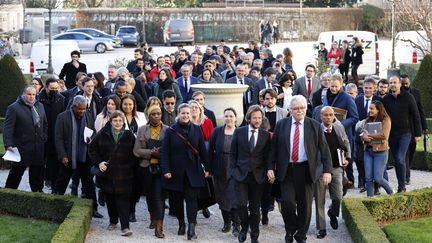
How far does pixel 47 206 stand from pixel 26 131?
1.32 m

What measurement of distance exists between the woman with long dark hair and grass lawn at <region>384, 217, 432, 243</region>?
0.91 meters

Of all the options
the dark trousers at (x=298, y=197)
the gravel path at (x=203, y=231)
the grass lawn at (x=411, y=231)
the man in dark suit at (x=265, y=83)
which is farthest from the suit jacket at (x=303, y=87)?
the dark trousers at (x=298, y=197)

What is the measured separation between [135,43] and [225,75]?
39.9m

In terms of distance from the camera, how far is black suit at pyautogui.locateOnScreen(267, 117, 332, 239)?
38.3 ft

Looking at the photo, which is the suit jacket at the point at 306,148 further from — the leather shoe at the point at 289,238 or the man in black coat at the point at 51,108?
the man in black coat at the point at 51,108

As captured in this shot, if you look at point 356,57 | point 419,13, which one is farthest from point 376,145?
point 356,57

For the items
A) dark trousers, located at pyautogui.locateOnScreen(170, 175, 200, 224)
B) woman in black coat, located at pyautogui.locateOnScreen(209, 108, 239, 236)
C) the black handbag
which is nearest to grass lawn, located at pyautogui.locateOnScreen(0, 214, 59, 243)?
the black handbag

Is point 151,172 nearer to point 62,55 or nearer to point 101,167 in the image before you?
point 101,167

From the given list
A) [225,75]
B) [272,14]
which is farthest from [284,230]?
[272,14]

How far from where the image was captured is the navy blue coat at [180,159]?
1220 cm

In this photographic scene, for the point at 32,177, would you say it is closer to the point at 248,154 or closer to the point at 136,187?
the point at 136,187

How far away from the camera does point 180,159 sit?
482 inches

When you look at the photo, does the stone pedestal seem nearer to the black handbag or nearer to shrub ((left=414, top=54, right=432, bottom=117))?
the black handbag

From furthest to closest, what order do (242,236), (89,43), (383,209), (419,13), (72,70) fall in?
(89,43)
(419,13)
(72,70)
(383,209)
(242,236)
